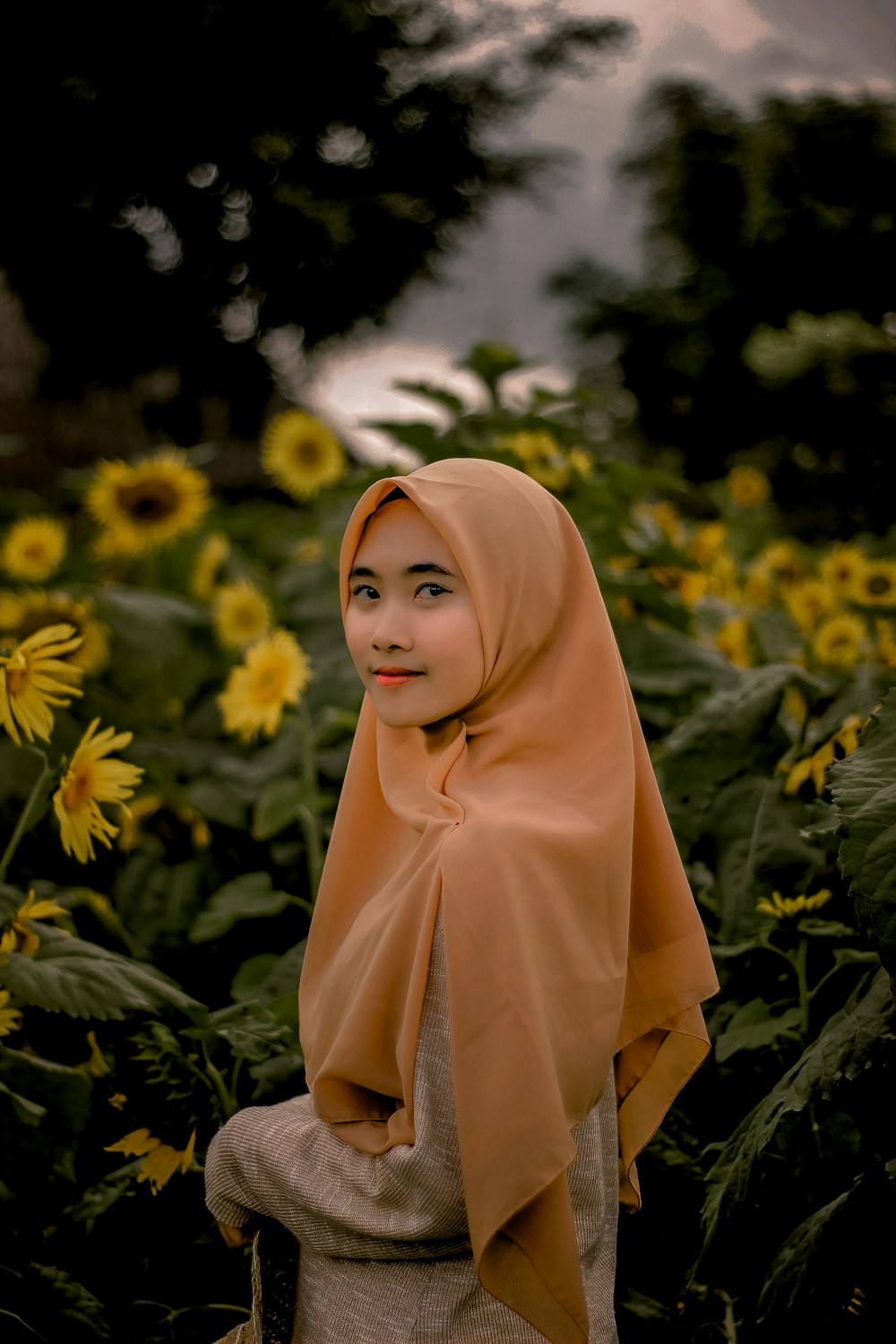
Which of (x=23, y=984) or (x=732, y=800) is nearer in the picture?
(x=23, y=984)

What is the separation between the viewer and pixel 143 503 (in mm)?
3238

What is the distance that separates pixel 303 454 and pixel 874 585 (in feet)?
5.69

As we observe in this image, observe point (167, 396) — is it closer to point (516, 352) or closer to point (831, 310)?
point (516, 352)

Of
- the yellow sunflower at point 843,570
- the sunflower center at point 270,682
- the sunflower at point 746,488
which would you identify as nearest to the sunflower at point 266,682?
the sunflower center at point 270,682

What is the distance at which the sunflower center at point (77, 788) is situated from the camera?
1516 millimetres

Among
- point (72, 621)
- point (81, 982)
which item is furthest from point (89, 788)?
point (72, 621)

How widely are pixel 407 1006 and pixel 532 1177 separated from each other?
0.61 feet

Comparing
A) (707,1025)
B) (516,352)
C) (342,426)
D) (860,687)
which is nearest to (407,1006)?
(707,1025)

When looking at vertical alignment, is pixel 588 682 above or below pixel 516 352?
below

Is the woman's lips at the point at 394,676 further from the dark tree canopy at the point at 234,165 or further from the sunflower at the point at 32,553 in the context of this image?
the dark tree canopy at the point at 234,165

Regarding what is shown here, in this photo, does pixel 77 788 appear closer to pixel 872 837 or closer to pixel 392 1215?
pixel 392 1215

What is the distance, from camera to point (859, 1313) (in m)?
1.36

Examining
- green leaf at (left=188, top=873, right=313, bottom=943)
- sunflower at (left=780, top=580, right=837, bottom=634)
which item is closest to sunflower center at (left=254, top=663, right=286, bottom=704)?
green leaf at (left=188, top=873, right=313, bottom=943)

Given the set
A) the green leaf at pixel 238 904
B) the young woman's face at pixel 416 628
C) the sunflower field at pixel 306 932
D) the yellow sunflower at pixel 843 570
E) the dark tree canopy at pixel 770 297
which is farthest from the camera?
the dark tree canopy at pixel 770 297
